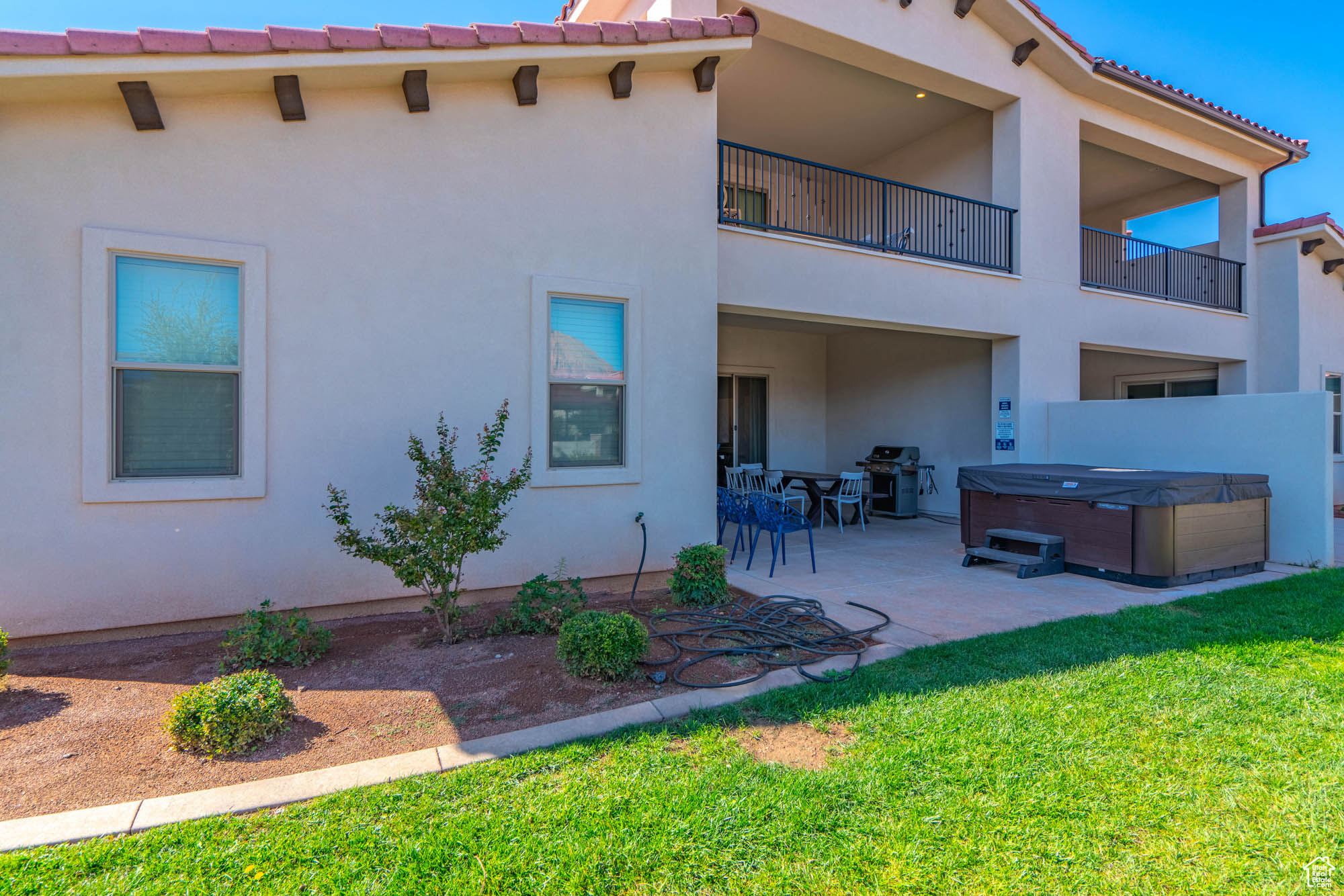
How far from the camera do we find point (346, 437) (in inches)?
192

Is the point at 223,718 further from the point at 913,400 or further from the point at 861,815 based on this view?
the point at 913,400

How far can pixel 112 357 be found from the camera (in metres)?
4.28

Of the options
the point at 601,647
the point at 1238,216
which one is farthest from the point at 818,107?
the point at 601,647

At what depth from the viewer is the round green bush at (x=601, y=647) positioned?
372 centimetres

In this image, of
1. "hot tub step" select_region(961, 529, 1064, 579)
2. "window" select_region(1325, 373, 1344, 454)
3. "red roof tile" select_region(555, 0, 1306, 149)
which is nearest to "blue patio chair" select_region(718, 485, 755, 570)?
"hot tub step" select_region(961, 529, 1064, 579)

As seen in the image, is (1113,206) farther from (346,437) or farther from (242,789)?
(242,789)

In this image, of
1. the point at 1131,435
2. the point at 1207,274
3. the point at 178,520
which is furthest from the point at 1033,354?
the point at 178,520

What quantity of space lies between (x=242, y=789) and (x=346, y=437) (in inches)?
107

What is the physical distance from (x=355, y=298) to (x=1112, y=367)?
13534mm

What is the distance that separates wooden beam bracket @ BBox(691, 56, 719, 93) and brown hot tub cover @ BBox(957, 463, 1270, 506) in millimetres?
4810

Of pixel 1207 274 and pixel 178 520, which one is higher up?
pixel 1207 274
